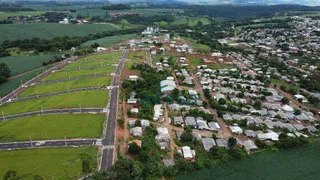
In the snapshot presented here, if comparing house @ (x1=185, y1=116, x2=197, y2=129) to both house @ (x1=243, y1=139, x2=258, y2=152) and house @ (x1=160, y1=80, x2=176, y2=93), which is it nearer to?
house @ (x1=243, y1=139, x2=258, y2=152)

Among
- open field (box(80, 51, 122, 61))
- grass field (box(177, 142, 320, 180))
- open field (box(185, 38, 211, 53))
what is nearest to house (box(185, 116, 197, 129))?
grass field (box(177, 142, 320, 180))

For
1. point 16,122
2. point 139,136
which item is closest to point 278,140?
point 139,136

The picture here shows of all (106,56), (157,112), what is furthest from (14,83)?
(157,112)

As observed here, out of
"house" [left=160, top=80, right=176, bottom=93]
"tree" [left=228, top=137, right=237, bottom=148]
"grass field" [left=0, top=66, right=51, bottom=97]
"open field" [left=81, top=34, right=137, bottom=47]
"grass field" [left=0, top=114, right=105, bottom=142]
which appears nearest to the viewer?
"tree" [left=228, top=137, right=237, bottom=148]

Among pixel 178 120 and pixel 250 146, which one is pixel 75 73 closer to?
pixel 178 120

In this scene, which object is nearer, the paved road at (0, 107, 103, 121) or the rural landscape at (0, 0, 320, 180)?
the rural landscape at (0, 0, 320, 180)

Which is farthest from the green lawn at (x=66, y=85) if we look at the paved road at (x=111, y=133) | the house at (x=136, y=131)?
the house at (x=136, y=131)
